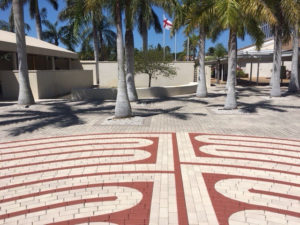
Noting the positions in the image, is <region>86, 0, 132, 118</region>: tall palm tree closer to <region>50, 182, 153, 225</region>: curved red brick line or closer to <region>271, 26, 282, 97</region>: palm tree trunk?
<region>50, 182, 153, 225</region>: curved red brick line

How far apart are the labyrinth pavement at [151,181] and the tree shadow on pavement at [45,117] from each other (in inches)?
97.4

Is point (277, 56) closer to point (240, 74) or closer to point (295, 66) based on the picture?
point (295, 66)

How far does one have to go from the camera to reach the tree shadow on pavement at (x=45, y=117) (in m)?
12.0

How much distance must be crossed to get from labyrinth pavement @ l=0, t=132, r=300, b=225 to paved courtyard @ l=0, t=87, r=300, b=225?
20mm

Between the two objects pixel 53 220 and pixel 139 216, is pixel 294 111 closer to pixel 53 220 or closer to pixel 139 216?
pixel 139 216

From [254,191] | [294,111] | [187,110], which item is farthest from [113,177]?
[294,111]

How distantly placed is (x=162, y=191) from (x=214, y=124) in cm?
707

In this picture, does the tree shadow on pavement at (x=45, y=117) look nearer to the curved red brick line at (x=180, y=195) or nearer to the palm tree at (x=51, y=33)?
the curved red brick line at (x=180, y=195)

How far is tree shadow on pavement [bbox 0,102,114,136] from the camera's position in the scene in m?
12.0

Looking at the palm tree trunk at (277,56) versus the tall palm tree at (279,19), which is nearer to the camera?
the tall palm tree at (279,19)

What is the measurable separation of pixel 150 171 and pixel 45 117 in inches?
353

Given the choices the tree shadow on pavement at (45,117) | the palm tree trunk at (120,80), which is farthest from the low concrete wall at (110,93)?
the palm tree trunk at (120,80)

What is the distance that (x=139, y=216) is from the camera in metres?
4.85

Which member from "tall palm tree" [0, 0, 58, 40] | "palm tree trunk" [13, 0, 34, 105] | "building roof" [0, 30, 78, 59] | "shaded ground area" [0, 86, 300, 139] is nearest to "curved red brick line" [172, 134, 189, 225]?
"shaded ground area" [0, 86, 300, 139]
